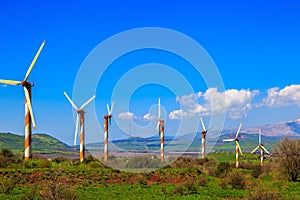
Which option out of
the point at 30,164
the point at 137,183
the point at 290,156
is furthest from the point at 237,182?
the point at 30,164

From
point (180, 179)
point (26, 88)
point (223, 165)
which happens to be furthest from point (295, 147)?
point (26, 88)

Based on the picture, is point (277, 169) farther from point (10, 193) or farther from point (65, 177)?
point (10, 193)

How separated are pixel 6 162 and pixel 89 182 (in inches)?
644

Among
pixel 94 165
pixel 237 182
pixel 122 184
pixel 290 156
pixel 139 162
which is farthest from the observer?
pixel 139 162

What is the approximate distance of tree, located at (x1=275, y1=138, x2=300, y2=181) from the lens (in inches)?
2693

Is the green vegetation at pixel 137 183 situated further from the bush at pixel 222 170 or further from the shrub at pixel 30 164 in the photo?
the bush at pixel 222 170

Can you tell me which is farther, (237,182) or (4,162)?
(4,162)

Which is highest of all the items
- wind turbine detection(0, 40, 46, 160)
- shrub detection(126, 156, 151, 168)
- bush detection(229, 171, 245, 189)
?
wind turbine detection(0, 40, 46, 160)

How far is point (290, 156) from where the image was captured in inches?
2749

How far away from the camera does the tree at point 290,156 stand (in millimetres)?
68406

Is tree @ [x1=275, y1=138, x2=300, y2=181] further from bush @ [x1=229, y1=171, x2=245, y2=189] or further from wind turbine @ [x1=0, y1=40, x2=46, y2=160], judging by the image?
wind turbine @ [x1=0, y1=40, x2=46, y2=160]

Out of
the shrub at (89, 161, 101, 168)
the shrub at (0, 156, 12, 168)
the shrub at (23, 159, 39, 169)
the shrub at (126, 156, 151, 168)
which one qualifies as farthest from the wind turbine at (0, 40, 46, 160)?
the shrub at (126, 156, 151, 168)

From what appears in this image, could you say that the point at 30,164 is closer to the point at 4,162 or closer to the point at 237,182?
the point at 4,162

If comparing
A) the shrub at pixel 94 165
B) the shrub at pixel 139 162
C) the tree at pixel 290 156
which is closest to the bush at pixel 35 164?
the shrub at pixel 94 165
